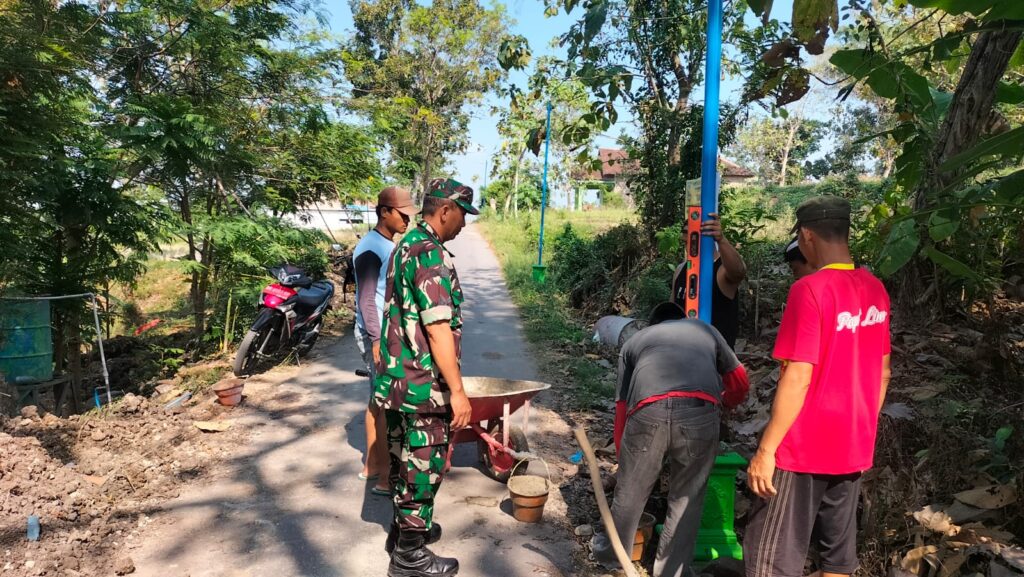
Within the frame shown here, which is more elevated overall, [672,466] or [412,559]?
[672,466]

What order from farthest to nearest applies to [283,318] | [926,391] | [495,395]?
[283,318], [926,391], [495,395]

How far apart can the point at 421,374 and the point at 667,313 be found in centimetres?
138

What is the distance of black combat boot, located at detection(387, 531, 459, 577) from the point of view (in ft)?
10.1

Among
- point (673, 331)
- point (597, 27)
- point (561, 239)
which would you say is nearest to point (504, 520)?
point (673, 331)

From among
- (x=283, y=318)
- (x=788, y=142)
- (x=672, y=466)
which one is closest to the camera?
(x=672, y=466)

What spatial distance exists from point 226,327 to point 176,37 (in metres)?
3.42

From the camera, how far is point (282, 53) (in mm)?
8219

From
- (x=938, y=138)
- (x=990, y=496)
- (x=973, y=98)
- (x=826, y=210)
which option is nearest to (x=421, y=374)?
(x=826, y=210)

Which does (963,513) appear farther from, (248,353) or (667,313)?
(248,353)

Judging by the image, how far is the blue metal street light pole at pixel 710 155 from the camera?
3562 mm

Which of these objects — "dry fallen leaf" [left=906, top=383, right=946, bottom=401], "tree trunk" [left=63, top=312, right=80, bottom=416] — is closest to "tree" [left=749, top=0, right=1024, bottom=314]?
"dry fallen leaf" [left=906, top=383, right=946, bottom=401]

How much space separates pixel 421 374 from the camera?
299cm

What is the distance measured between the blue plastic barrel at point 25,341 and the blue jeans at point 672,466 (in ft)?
17.7

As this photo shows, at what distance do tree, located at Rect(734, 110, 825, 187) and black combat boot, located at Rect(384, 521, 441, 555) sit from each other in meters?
40.0
